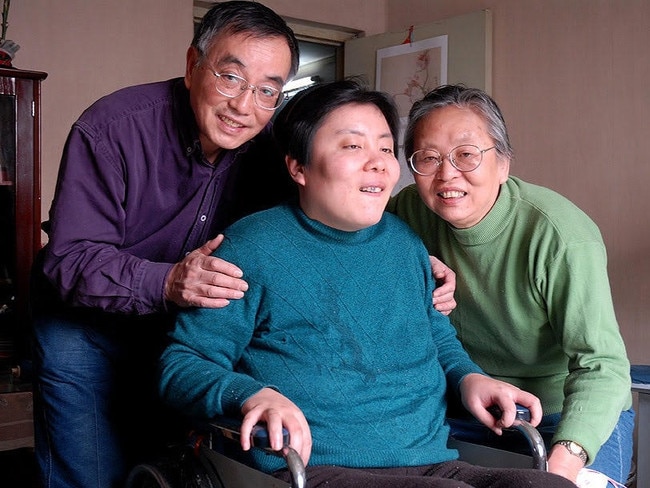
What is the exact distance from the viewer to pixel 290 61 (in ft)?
5.92

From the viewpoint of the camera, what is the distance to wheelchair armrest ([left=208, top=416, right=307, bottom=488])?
120 cm

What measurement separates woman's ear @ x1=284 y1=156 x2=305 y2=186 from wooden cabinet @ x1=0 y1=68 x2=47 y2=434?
6.25ft

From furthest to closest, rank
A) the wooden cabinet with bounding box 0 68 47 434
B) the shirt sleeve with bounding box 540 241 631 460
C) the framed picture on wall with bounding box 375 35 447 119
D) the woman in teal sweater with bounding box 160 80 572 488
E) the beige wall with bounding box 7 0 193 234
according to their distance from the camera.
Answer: the framed picture on wall with bounding box 375 35 447 119 → the beige wall with bounding box 7 0 193 234 → the wooden cabinet with bounding box 0 68 47 434 → the shirt sleeve with bounding box 540 241 631 460 → the woman in teal sweater with bounding box 160 80 572 488

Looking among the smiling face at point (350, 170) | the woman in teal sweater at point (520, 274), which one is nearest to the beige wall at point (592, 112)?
the woman in teal sweater at point (520, 274)

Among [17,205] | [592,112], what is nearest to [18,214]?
[17,205]

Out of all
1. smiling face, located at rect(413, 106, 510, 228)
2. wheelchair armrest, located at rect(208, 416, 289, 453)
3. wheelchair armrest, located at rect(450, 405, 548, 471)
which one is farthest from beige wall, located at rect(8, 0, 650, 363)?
wheelchair armrest, located at rect(208, 416, 289, 453)

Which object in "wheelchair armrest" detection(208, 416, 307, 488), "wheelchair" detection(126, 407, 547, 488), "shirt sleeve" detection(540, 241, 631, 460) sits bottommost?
"wheelchair" detection(126, 407, 547, 488)

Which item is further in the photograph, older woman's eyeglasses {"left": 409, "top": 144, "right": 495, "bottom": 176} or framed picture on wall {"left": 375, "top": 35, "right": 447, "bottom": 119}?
framed picture on wall {"left": 375, "top": 35, "right": 447, "bottom": 119}

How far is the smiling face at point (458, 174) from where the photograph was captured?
1.75 meters

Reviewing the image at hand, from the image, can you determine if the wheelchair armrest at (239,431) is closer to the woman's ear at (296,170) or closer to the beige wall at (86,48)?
the woman's ear at (296,170)

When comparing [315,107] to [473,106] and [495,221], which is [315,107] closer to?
[473,106]

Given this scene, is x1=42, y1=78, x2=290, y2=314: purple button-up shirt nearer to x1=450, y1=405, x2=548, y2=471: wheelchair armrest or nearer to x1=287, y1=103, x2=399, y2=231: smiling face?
x1=287, y1=103, x2=399, y2=231: smiling face

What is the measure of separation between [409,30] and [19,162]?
7.55ft

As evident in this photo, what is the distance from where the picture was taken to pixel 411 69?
450 centimetres
